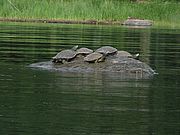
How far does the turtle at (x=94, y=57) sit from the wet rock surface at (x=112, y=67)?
0.12 meters

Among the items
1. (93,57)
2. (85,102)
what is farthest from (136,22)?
(85,102)

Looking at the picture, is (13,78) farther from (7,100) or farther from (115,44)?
(115,44)

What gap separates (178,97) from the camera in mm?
13828

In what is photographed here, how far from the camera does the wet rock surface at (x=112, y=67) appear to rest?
18141 mm

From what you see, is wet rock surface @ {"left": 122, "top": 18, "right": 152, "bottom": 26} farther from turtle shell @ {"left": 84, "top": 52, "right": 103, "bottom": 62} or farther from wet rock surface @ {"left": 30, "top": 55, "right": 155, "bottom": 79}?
turtle shell @ {"left": 84, "top": 52, "right": 103, "bottom": 62}

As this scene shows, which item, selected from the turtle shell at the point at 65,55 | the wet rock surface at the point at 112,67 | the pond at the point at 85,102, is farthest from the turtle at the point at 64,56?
the pond at the point at 85,102

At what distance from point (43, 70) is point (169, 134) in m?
8.50

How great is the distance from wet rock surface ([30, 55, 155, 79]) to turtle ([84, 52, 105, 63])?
0.39ft

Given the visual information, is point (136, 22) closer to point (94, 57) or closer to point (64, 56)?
point (64, 56)

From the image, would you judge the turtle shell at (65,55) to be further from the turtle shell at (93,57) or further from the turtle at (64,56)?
the turtle shell at (93,57)

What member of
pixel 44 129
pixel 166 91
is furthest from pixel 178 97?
pixel 44 129

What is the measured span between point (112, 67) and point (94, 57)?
0.57 m

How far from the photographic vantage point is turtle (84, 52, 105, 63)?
751 inches

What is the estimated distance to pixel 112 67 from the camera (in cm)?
1894
